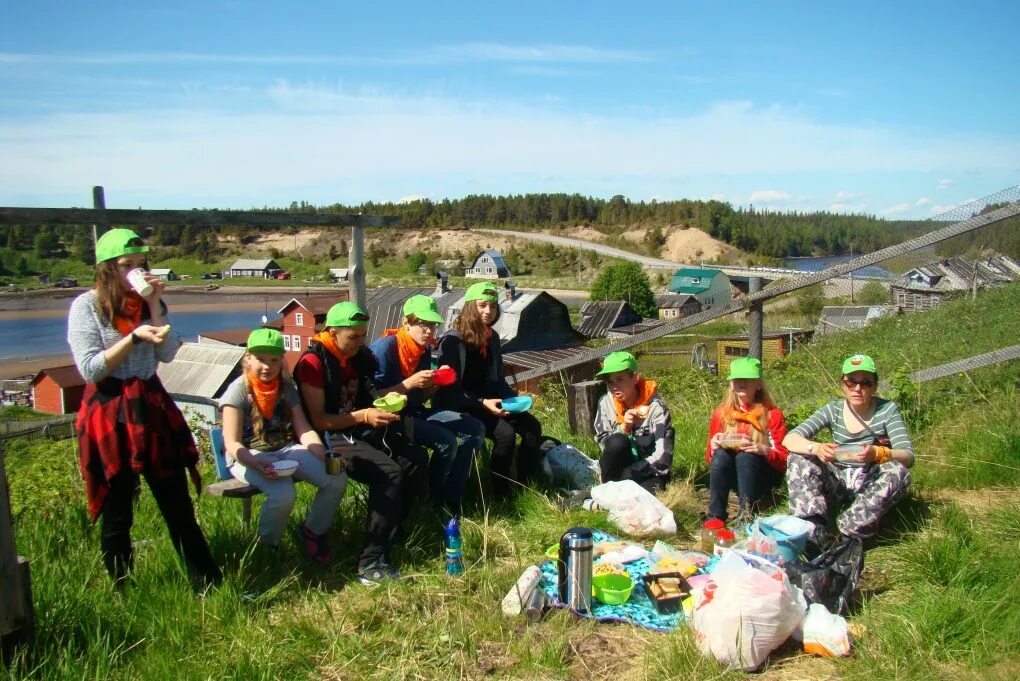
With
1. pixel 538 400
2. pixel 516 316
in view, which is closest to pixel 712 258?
pixel 516 316

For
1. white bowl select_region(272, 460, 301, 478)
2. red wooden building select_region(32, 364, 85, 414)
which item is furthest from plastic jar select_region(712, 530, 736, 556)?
red wooden building select_region(32, 364, 85, 414)

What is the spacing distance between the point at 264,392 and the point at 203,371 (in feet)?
21.8

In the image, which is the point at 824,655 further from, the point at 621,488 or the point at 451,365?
the point at 451,365

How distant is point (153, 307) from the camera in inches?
125

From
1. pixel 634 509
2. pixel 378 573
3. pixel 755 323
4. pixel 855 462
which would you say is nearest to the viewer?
pixel 378 573

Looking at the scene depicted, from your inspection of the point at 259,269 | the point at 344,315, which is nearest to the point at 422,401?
the point at 344,315

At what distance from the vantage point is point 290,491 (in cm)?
354

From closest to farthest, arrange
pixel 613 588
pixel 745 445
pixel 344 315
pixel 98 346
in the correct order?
1. pixel 98 346
2. pixel 613 588
3. pixel 344 315
4. pixel 745 445

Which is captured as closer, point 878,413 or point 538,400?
point 878,413

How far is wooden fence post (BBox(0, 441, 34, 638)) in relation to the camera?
2.49 m

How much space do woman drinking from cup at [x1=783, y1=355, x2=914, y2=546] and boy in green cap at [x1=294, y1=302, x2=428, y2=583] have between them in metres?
1.97

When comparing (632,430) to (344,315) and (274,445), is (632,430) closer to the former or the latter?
(344,315)

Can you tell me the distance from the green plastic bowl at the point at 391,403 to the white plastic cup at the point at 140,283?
1273 mm

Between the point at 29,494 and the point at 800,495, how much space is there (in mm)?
4181
